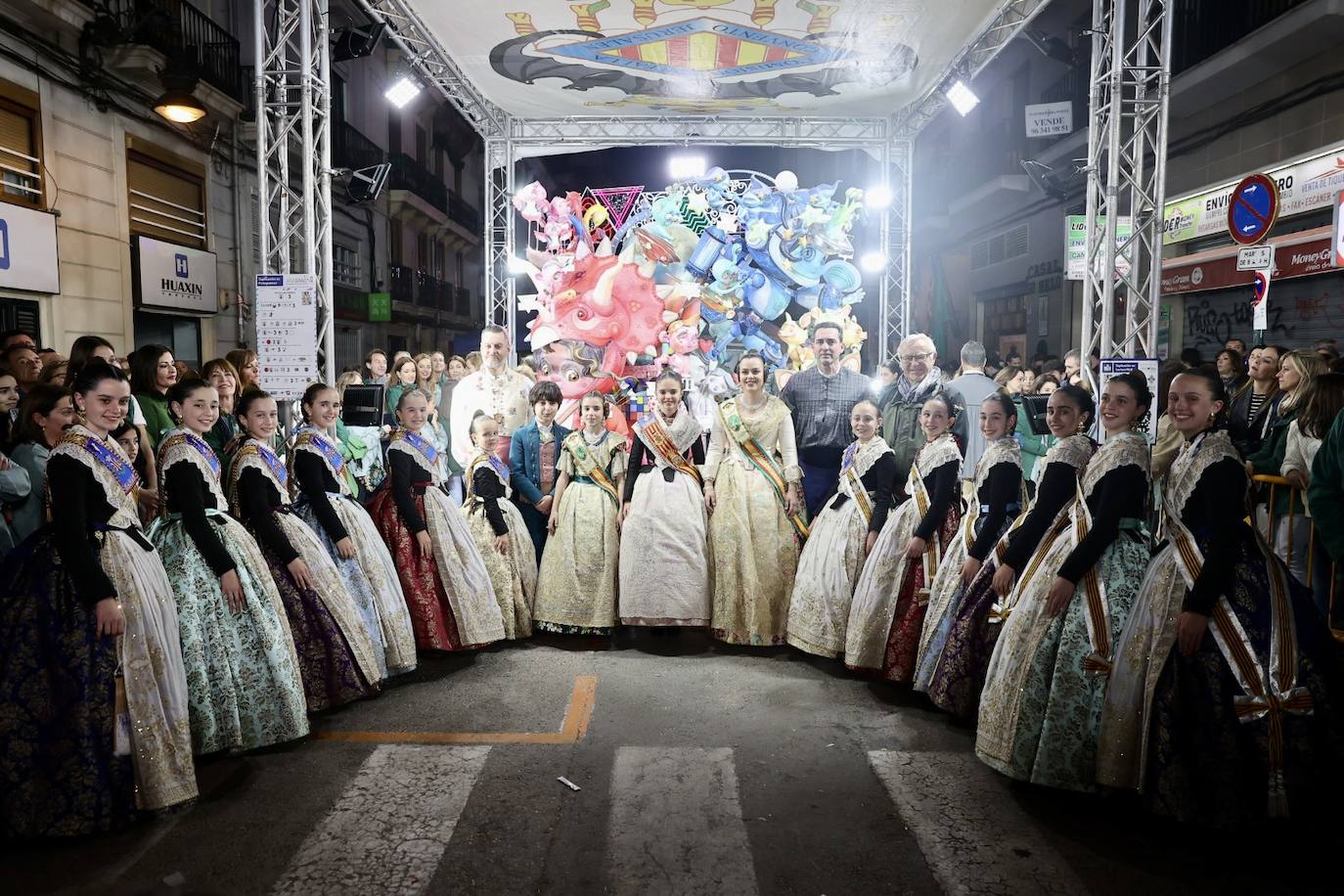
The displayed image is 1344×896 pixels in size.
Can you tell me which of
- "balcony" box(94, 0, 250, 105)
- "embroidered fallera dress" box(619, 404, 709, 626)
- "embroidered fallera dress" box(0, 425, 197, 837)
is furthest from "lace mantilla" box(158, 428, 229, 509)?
"balcony" box(94, 0, 250, 105)

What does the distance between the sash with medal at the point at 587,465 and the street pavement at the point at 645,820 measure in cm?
139

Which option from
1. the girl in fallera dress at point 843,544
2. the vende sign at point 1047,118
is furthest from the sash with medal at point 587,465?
the vende sign at point 1047,118

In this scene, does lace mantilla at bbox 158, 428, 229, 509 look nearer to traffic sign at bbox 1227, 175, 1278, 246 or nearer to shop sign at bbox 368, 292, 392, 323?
traffic sign at bbox 1227, 175, 1278, 246

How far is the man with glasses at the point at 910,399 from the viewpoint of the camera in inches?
202

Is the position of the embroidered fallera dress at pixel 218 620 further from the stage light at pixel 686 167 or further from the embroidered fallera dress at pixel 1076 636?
the stage light at pixel 686 167

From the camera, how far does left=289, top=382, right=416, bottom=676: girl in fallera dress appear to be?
4133 mm

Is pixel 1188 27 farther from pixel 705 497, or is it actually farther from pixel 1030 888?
pixel 1030 888

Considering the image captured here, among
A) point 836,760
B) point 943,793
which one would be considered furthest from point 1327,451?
point 836,760

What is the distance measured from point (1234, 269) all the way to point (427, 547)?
9971 mm

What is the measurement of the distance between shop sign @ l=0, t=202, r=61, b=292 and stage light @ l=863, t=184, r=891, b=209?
810 centimetres

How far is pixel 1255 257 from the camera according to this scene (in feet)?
21.5

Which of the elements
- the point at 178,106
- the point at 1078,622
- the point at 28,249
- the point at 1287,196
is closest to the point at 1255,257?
the point at 1287,196

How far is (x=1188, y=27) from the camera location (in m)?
11.1

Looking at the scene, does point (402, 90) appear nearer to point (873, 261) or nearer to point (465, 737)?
point (873, 261)
